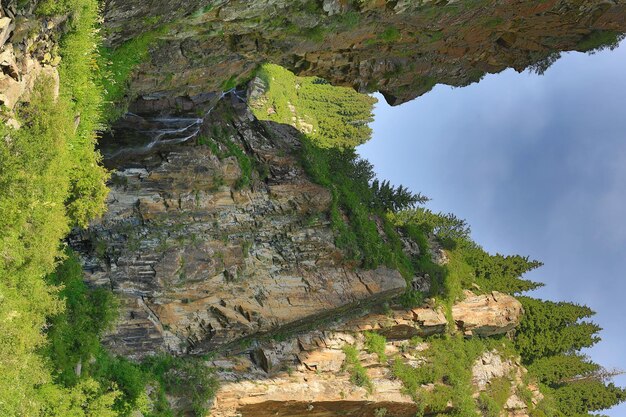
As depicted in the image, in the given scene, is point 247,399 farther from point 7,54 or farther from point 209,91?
point 7,54

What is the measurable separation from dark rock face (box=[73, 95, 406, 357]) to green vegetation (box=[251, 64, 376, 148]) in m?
35.1

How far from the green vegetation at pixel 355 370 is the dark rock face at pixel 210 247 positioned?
2870mm

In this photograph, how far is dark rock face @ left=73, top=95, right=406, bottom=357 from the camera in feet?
82.4

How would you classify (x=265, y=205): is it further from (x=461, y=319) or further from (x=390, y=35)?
(x=461, y=319)

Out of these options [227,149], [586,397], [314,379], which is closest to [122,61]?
[227,149]

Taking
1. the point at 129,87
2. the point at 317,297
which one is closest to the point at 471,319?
the point at 317,297

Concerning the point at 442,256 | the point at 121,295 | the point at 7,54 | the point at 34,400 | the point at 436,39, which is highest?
the point at 436,39

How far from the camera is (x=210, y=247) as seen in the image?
27031 mm

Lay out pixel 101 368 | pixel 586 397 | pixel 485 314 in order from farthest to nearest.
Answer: pixel 586 397
pixel 485 314
pixel 101 368

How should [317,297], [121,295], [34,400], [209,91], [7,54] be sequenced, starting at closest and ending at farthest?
[7,54] → [34,400] → [121,295] → [209,91] → [317,297]

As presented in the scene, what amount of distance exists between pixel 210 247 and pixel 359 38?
11462 mm

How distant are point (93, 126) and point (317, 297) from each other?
1412cm

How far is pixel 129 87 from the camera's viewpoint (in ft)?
72.2

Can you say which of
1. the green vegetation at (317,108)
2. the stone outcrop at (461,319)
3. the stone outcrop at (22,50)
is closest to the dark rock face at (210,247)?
the stone outcrop at (461,319)
